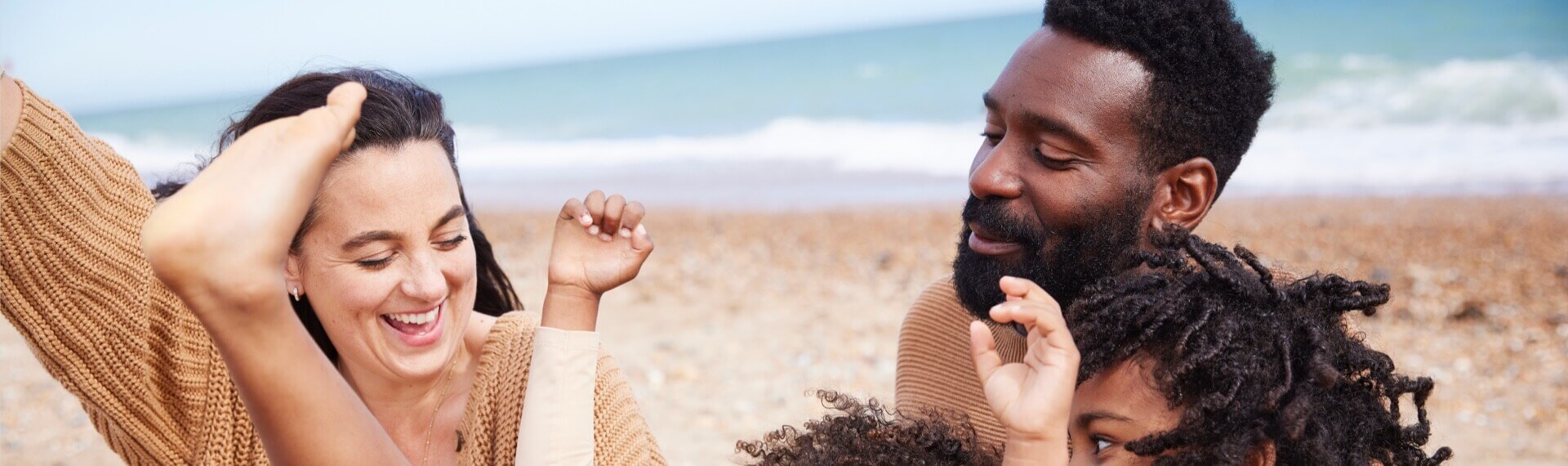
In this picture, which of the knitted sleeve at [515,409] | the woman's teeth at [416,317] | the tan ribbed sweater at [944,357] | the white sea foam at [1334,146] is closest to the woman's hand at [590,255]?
the knitted sleeve at [515,409]

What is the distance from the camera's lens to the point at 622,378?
2.95m

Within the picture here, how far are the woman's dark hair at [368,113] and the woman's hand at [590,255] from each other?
462mm

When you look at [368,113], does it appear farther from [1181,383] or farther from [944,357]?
[1181,383]

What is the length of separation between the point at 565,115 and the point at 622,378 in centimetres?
Answer: 2283

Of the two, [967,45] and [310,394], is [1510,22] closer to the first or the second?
[967,45]

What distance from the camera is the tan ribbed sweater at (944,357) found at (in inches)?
129

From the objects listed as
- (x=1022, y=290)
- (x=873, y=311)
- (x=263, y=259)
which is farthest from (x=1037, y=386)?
(x=873, y=311)

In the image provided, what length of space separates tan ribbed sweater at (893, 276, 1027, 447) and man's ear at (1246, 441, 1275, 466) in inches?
39.3

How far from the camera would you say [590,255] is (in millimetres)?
2588

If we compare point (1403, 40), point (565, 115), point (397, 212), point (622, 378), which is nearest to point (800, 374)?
point (622, 378)

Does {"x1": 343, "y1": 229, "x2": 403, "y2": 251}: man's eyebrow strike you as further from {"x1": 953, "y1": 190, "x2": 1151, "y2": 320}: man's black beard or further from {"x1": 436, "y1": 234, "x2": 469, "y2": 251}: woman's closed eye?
{"x1": 953, "y1": 190, "x2": 1151, "y2": 320}: man's black beard

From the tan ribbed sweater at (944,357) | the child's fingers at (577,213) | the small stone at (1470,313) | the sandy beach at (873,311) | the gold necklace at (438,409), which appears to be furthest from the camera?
the small stone at (1470,313)

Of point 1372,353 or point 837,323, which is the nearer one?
point 1372,353

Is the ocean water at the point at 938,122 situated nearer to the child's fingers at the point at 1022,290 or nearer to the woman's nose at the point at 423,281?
the woman's nose at the point at 423,281
